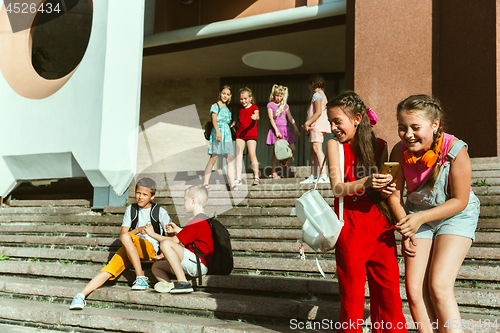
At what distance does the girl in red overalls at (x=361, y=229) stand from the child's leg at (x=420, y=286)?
0.10 meters

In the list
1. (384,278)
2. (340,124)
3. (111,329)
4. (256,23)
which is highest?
(256,23)

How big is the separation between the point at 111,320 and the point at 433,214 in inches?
107

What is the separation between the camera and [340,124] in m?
2.38

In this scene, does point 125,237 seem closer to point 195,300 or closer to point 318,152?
point 195,300

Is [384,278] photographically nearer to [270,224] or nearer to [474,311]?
[474,311]

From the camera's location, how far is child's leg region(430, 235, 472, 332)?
212 cm

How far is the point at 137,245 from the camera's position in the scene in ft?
14.6

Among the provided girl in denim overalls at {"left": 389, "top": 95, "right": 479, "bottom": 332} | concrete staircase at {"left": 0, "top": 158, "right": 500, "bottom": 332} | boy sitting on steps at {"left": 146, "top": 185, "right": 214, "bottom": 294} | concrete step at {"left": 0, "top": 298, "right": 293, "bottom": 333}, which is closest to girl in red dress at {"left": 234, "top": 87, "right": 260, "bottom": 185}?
concrete staircase at {"left": 0, "top": 158, "right": 500, "bottom": 332}

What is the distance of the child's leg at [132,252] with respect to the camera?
421 centimetres

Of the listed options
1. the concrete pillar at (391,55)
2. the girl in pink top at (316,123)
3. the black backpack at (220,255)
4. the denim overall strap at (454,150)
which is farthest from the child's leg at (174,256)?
the concrete pillar at (391,55)

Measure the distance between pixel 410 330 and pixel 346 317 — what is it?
1.07m

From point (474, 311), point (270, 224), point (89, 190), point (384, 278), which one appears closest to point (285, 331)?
point (384, 278)

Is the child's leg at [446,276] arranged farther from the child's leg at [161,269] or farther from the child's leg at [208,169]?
the child's leg at [208,169]

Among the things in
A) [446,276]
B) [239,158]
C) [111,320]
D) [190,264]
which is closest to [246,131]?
[239,158]
